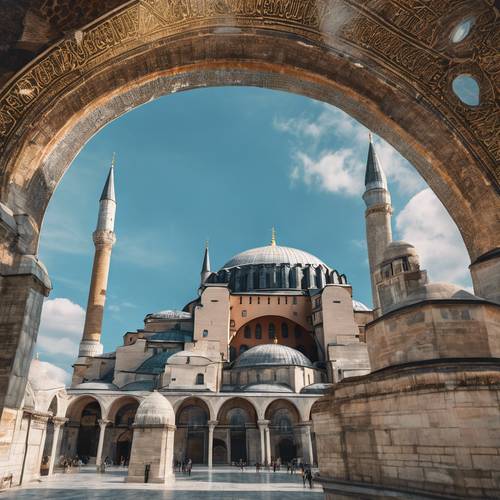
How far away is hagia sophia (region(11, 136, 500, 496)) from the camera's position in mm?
7188

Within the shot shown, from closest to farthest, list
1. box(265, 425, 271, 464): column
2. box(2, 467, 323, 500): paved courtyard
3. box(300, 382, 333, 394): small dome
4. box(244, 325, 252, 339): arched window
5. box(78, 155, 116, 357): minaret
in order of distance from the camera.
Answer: box(2, 467, 323, 500): paved courtyard
box(265, 425, 271, 464): column
box(300, 382, 333, 394): small dome
box(78, 155, 116, 357): minaret
box(244, 325, 252, 339): arched window

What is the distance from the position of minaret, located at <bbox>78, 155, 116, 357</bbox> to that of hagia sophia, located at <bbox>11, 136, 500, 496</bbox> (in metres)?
0.09

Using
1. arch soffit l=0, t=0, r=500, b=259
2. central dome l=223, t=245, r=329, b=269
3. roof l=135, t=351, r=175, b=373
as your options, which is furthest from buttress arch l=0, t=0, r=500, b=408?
central dome l=223, t=245, r=329, b=269

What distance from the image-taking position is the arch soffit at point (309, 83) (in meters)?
6.68

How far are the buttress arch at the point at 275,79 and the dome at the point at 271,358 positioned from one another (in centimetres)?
2311

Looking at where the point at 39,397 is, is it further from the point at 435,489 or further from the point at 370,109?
the point at 370,109

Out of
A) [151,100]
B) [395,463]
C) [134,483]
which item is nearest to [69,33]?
[151,100]

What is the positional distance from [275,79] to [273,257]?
3659 cm

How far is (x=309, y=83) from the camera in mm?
8602

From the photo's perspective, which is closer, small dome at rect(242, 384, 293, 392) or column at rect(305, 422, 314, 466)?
column at rect(305, 422, 314, 466)

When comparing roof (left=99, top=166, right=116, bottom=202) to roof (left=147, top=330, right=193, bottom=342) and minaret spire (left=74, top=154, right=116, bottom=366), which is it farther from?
roof (left=147, top=330, right=193, bottom=342)

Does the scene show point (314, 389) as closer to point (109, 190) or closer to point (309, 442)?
point (309, 442)

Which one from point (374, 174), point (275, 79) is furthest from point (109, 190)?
point (275, 79)

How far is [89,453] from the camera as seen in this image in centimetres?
2797
